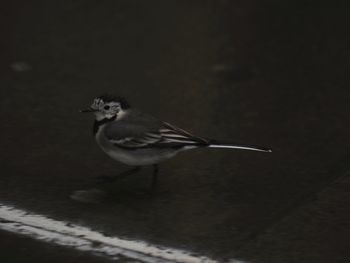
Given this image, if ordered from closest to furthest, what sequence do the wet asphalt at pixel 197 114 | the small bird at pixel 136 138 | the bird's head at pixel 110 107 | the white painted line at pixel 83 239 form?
the white painted line at pixel 83 239 → the wet asphalt at pixel 197 114 → the small bird at pixel 136 138 → the bird's head at pixel 110 107

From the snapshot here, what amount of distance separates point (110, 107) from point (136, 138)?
0.28m

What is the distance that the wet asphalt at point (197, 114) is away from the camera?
526cm

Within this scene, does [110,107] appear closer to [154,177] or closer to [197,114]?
[154,177]

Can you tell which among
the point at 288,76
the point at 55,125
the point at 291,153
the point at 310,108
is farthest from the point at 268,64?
the point at 55,125

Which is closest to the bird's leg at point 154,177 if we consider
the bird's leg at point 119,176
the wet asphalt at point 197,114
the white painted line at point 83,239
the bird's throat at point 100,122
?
the wet asphalt at point 197,114

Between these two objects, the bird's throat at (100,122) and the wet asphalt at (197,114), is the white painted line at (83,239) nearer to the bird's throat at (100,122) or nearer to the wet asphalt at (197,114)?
the wet asphalt at (197,114)

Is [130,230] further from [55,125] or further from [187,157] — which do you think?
[55,125]

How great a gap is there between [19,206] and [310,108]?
2448 millimetres

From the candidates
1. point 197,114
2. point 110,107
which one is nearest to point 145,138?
point 110,107

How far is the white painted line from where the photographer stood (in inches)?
193

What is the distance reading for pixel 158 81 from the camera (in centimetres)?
721

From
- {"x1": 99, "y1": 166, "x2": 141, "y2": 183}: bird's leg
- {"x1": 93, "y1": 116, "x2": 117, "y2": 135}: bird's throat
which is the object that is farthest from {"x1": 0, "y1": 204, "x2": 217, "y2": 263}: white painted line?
{"x1": 93, "y1": 116, "x2": 117, "y2": 135}: bird's throat

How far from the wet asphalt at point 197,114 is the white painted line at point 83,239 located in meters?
0.08

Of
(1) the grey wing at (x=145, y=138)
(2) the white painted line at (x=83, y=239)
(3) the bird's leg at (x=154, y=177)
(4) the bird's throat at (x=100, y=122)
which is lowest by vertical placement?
(2) the white painted line at (x=83, y=239)
